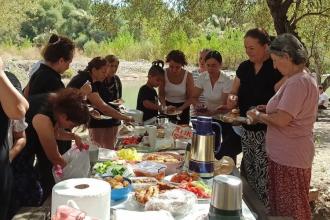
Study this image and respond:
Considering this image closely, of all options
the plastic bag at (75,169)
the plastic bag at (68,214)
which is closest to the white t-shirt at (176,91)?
the plastic bag at (75,169)

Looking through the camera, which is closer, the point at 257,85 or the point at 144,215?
the point at 144,215

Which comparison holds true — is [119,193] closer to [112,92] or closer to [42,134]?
[42,134]

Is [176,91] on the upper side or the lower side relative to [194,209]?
upper

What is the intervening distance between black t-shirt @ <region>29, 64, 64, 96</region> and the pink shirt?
4.98 feet

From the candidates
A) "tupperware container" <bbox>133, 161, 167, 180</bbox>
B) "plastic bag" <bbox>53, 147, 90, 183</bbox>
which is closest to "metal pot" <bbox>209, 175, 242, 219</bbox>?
"tupperware container" <bbox>133, 161, 167, 180</bbox>

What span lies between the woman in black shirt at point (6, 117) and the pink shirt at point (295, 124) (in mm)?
1532

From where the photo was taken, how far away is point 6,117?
7.00 feet

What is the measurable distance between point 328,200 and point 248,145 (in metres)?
2.06

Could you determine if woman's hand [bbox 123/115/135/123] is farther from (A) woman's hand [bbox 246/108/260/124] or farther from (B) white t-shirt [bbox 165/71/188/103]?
(A) woman's hand [bbox 246/108/260/124]

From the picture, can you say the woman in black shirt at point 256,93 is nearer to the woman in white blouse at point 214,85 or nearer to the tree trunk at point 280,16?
the woman in white blouse at point 214,85

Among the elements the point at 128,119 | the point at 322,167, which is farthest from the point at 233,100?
the point at 322,167

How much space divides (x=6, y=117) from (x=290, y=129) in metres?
1.70

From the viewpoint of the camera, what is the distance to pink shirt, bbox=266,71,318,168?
2697 mm

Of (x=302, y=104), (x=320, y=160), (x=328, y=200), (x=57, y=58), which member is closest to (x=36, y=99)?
(x=57, y=58)
